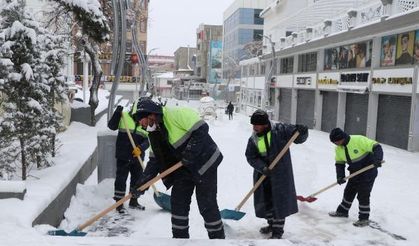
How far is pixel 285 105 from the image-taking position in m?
32.5

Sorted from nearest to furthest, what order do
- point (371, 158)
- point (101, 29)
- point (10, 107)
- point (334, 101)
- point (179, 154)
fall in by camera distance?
point (179, 154) < point (10, 107) < point (371, 158) < point (101, 29) < point (334, 101)

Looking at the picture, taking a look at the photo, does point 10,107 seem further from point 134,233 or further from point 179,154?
point 179,154

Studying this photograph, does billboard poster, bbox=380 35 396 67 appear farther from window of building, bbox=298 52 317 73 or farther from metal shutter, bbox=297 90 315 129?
metal shutter, bbox=297 90 315 129

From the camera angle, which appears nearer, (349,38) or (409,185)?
(409,185)

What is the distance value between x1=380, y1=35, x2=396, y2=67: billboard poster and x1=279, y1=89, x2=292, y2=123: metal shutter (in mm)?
12592

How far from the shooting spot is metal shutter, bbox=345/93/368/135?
20.5m

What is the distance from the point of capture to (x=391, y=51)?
18.0 metres

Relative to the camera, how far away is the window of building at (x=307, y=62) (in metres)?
26.9

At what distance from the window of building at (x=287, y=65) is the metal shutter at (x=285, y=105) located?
51.9 inches

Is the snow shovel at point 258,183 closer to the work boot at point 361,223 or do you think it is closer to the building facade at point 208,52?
the work boot at point 361,223

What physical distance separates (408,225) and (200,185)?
337 cm

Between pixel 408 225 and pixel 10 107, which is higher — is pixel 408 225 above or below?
below

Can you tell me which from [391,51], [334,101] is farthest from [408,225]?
[334,101]

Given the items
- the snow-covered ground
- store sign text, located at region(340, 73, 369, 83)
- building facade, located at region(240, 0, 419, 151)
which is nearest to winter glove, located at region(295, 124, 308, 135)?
the snow-covered ground
